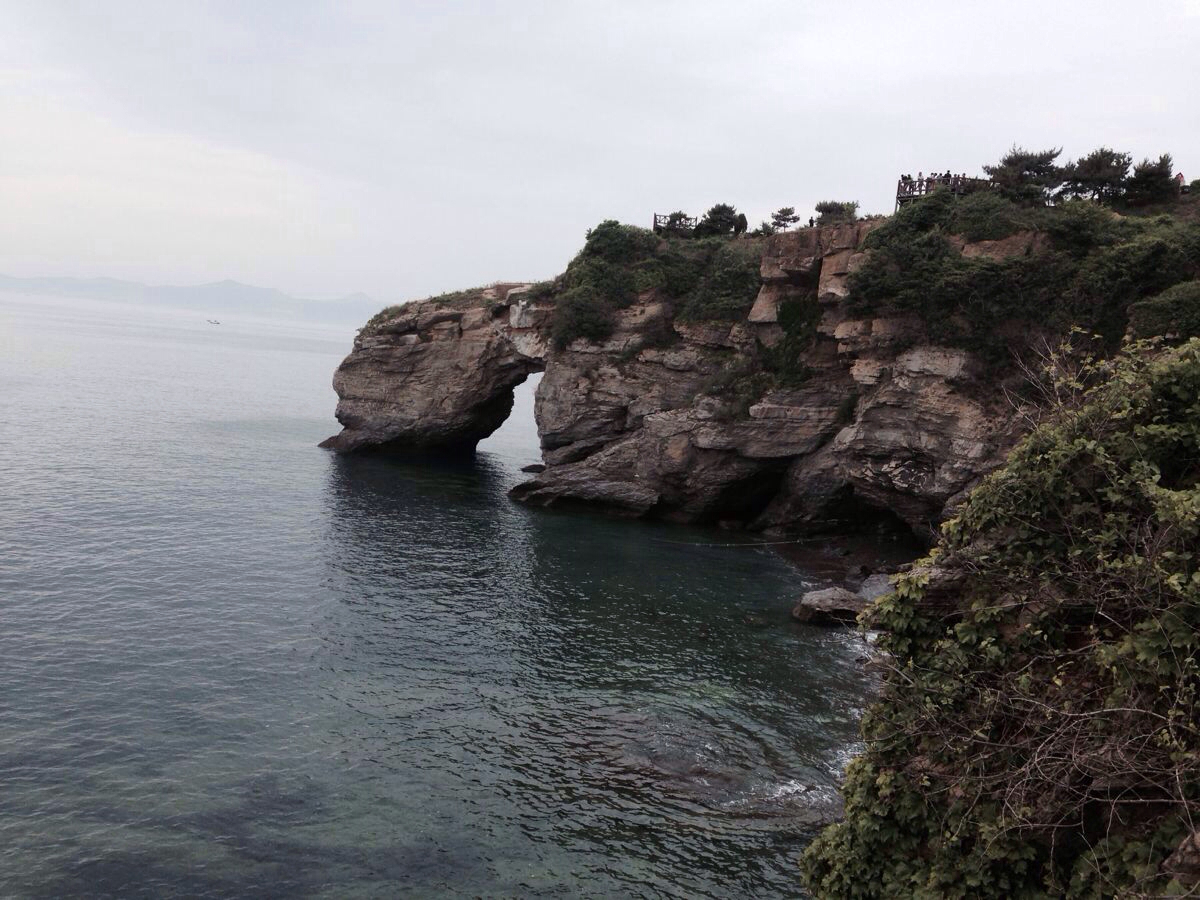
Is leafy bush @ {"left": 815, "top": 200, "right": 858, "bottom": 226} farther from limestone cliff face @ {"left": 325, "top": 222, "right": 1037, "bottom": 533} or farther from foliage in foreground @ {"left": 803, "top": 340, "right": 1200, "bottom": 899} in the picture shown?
foliage in foreground @ {"left": 803, "top": 340, "right": 1200, "bottom": 899}

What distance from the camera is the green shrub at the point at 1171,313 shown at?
104 ft

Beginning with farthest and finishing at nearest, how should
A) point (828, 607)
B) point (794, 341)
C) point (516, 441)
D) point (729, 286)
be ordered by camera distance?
point (516, 441), point (729, 286), point (794, 341), point (828, 607)

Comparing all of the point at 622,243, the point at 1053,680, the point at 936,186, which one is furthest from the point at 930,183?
the point at 1053,680

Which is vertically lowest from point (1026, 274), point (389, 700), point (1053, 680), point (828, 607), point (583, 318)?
point (389, 700)

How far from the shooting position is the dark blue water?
58.7 ft

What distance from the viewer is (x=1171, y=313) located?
32.6 meters

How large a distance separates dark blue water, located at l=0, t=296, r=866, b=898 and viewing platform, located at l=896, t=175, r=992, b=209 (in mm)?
23049

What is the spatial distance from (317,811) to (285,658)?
9354mm

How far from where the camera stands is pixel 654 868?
18.0 m

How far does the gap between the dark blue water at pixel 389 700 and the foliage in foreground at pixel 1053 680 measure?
6.20 metres

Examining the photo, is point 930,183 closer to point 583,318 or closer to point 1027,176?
point 1027,176

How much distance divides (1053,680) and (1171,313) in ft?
93.9

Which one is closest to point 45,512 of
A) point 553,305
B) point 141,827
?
point 141,827

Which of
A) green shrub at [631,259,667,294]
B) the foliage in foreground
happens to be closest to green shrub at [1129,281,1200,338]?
the foliage in foreground
